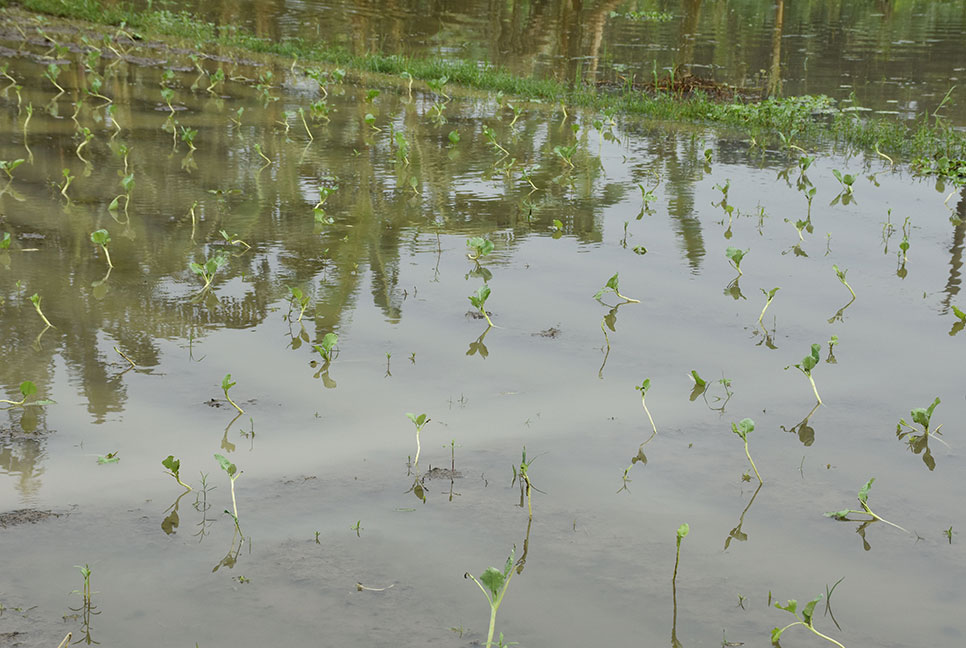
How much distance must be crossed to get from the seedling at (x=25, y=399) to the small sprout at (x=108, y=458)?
443mm

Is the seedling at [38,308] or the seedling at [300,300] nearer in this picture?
the seedling at [38,308]

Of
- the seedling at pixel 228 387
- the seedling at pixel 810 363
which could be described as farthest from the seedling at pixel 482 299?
the seedling at pixel 810 363

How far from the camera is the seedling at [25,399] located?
3770mm

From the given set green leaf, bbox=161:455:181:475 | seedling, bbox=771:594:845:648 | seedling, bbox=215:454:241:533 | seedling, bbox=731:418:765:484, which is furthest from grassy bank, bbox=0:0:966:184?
green leaf, bbox=161:455:181:475

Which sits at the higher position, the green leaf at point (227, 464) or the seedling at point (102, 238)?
the seedling at point (102, 238)

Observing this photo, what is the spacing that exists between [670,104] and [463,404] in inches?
299

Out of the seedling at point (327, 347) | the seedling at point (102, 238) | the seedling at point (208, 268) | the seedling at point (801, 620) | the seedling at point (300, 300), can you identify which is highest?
the seedling at point (102, 238)

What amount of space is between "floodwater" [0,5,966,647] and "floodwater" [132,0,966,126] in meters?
5.85

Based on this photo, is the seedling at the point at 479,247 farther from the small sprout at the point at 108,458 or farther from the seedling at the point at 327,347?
the small sprout at the point at 108,458

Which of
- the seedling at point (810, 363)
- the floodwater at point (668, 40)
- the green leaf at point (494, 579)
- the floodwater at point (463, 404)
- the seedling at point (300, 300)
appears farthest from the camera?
the floodwater at point (668, 40)

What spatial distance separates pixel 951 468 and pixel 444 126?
22.8ft

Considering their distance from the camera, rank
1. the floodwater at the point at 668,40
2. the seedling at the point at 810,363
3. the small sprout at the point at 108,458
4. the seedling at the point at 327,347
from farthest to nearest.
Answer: the floodwater at the point at 668,40 → the seedling at the point at 327,347 → the seedling at the point at 810,363 → the small sprout at the point at 108,458

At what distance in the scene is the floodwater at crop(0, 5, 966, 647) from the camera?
2.94m

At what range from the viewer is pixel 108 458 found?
3561 millimetres
